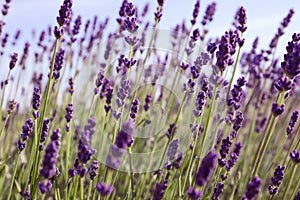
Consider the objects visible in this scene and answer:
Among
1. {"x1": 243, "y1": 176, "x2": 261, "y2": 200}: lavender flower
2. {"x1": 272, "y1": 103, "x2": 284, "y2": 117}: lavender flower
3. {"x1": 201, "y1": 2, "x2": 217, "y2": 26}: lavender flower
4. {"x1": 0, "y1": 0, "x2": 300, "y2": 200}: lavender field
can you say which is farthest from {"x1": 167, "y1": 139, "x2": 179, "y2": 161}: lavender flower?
{"x1": 201, "y1": 2, "x2": 217, "y2": 26}: lavender flower

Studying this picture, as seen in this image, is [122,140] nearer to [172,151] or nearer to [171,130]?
[172,151]

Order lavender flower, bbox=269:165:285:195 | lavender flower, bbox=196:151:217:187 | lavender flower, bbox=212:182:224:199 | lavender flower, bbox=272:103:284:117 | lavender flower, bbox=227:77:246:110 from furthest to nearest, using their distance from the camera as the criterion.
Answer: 1. lavender flower, bbox=227:77:246:110
2. lavender flower, bbox=212:182:224:199
3. lavender flower, bbox=269:165:285:195
4. lavender flower, bbox=272:103:284:117
5. lavender flower, bbox=196:151:217:187

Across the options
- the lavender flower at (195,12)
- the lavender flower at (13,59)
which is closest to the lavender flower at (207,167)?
the lavender flower at (13,59)

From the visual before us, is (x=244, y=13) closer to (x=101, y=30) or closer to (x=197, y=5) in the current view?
(x=197, y=5)

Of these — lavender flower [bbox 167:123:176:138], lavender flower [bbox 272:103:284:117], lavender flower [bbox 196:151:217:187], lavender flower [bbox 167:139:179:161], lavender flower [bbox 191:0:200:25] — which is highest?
lavender flower [bbox 191:0:200:25]

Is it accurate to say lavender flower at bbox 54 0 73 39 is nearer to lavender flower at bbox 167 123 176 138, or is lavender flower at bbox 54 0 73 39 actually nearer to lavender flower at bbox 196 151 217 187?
lavender flower at bbox 167 123 176 138

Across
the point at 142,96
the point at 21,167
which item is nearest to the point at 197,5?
the point at 142,96

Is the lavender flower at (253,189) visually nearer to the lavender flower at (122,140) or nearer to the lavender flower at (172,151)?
the lavender flower at (122,140)

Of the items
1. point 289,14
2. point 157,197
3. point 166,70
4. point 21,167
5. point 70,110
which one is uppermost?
point 289,14

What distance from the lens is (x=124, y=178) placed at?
130 inches

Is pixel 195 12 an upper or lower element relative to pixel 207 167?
upper

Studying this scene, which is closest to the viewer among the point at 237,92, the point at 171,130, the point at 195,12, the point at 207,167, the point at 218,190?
the point at 207,167

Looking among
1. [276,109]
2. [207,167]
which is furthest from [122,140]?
[276,109]

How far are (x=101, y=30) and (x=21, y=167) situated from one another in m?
2.26
